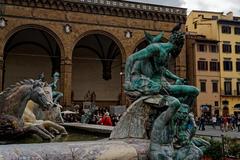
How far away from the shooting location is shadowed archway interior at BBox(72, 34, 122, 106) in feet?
122

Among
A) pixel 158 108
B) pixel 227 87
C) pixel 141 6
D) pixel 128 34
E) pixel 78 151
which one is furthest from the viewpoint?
pixel 227 87

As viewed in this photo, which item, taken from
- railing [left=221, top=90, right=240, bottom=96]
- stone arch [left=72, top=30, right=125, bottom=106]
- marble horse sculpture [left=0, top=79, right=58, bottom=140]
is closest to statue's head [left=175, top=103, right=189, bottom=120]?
marble horse sculpture [left=0, top=79, right=58, bottom=140]

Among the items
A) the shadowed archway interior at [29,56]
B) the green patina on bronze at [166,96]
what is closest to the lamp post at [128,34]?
the shadowed archway interior at [29,56]

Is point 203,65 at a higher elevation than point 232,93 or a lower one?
higher

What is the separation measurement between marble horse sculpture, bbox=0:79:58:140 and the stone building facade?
23.6 m

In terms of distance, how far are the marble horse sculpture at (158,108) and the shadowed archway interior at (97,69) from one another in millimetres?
32195

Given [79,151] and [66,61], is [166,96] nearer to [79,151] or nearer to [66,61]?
[79,151]

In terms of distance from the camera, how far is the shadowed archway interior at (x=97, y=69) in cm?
3712

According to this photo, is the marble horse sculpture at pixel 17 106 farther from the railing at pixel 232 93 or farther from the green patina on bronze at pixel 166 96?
the railing at pixel 232 93

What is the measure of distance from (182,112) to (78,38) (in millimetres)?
27063

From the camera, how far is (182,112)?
4.53 m

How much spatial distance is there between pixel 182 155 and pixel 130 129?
71 cm

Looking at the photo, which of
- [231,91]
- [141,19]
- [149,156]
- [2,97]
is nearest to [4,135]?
[2,97]

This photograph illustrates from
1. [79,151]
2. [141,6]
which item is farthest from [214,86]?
[79,151]
